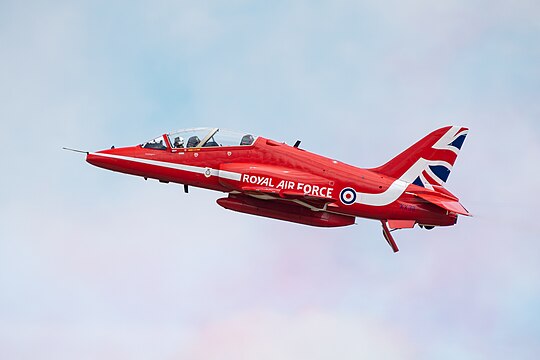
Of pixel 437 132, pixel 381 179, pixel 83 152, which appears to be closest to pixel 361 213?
pixel 381 179

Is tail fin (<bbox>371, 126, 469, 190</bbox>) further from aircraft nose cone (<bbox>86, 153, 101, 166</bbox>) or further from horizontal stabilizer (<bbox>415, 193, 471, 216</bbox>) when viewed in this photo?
aircraft nose cone (<bbox>86, 153, 101, 166</bbox>)

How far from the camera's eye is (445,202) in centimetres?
4109

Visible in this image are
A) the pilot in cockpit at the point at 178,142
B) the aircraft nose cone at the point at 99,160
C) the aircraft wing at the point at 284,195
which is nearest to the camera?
the aircraft wing at the point at 284,195

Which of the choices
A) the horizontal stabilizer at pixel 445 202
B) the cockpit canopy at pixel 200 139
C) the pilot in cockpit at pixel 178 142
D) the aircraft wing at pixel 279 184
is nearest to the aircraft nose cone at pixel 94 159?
the cockpit canopy at pixel 200 139

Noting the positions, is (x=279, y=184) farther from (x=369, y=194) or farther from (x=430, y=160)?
(x=430, y=160)

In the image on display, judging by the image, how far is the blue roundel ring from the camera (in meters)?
40.8

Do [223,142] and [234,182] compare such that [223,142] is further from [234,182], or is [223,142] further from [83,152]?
[83,152]

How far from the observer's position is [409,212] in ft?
135

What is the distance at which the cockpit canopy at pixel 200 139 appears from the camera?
4147 centimetres

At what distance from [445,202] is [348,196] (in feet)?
13.9

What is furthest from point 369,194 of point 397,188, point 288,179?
point 288,179

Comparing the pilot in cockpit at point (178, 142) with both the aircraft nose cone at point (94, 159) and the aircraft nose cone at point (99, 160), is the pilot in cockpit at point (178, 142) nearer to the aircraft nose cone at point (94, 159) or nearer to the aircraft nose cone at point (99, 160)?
the aircraft nose cone at point (99, 160)

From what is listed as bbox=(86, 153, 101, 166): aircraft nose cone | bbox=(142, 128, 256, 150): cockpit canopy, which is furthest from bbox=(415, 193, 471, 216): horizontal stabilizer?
bbox=(86, 153, 101, 166): aircraft nose cone

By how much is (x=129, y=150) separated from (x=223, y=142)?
14.1 ft
